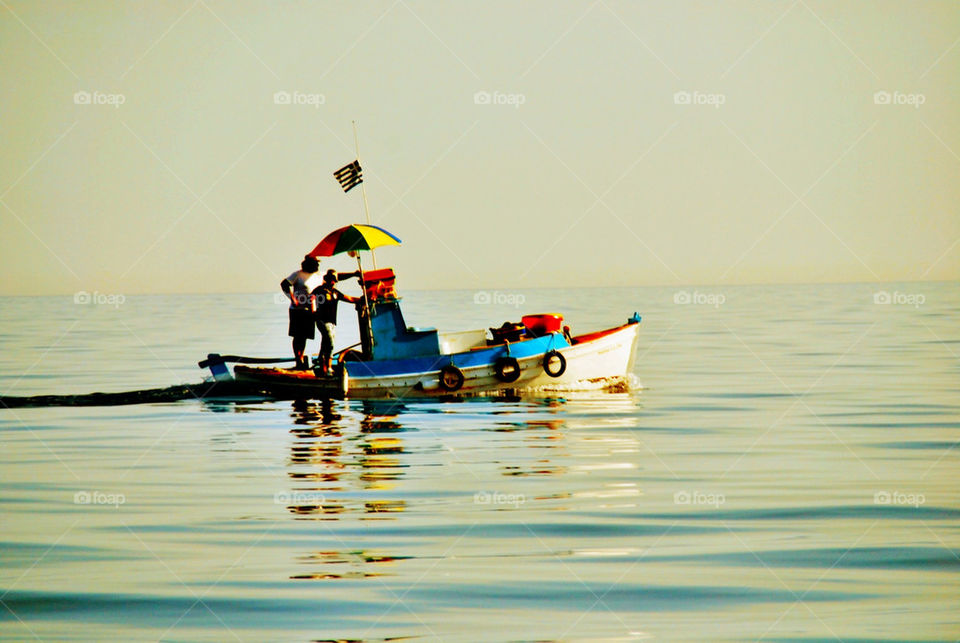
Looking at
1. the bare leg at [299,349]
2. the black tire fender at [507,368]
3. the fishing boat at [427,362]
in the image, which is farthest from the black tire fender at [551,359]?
the bare leg at [299,349]

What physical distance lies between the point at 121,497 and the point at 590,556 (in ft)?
21.5

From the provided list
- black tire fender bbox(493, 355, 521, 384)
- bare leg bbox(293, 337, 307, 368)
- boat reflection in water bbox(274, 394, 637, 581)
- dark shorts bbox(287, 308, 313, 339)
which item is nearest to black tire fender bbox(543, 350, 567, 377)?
black tire fender bbox(493, 355, 521, 384)

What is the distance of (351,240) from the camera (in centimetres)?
2469

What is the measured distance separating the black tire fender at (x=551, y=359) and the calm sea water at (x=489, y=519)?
0.75 m

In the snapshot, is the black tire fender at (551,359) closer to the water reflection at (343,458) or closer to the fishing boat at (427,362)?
the fishing boat at (427,362)

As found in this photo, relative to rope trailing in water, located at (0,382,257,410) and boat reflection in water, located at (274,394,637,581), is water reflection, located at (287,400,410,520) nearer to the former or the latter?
boat reflection in water, located at (274,394,637,581)

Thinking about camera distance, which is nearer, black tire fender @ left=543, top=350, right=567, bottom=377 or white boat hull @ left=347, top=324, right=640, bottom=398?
white boat hull @ left=347, top=324, right=640, bottom=398

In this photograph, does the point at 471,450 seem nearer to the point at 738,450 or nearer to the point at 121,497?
the point at 738,450

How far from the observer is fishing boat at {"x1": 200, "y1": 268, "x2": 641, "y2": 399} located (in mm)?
25188

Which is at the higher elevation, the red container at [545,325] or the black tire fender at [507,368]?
the red container at [545,325]

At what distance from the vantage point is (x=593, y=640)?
8.56m

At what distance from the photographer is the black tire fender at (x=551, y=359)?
84.3 feet

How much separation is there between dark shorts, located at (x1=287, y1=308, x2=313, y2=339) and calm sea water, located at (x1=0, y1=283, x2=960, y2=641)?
1.62 m

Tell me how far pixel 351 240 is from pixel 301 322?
2197 millimetres
